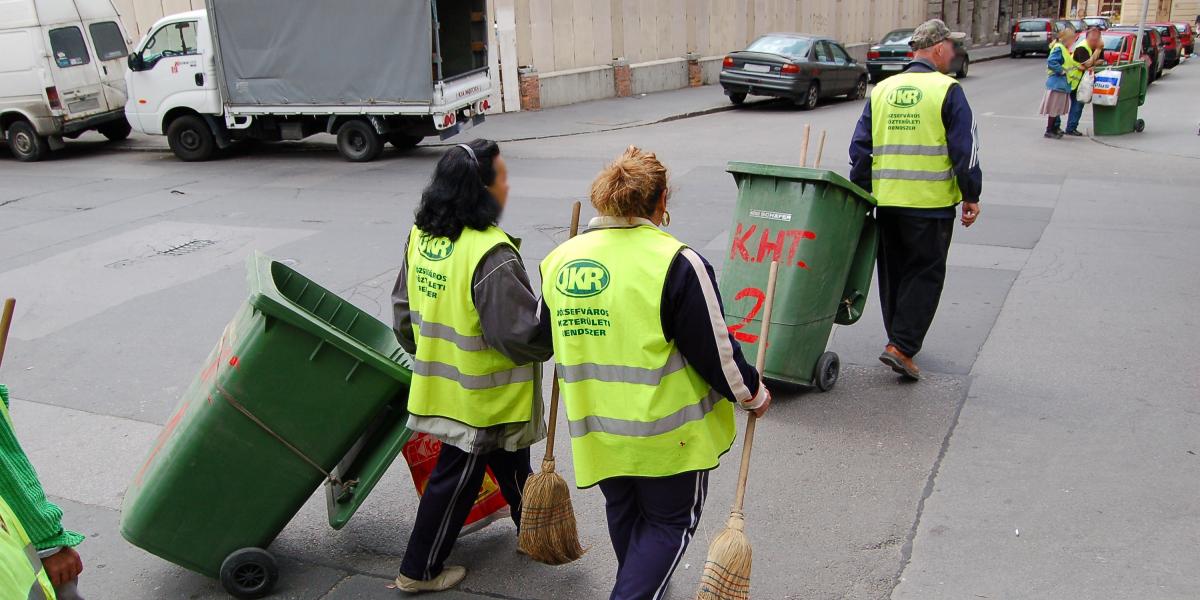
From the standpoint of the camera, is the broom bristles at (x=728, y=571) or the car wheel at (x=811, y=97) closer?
the broom bristles at (x=728, y=571)

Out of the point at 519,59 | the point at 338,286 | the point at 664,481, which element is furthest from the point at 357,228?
the point at 519,59

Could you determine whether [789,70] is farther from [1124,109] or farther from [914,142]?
[914,142]

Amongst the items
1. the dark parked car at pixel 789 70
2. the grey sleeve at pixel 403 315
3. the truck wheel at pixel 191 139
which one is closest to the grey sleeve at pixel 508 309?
the grey sleeve at pixel 403 315

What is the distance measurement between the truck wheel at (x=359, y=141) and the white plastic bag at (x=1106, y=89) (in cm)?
1039

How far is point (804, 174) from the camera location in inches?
205

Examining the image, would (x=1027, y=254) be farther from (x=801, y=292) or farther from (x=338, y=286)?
(x=338, y=286)

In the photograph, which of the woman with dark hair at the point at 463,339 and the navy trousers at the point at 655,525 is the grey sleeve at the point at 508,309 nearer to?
the woman with dark hair at the point at 463,339

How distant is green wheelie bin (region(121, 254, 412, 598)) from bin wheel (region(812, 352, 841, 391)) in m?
2.63

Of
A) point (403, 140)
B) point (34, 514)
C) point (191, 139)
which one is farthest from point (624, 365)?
point (191, 139)

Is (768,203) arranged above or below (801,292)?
above

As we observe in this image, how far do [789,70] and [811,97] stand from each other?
3.23 ft

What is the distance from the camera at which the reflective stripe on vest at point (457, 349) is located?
132 inches

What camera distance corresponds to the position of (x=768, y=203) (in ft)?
17.5

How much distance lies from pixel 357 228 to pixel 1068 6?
6535cm
